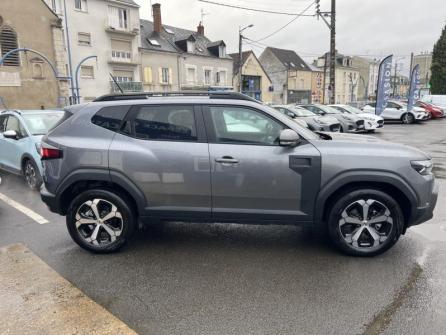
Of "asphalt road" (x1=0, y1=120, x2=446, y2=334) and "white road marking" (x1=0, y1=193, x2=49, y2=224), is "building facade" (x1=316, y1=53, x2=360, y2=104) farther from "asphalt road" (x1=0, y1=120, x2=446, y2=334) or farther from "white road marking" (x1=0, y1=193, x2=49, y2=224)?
"asphalt road" (x1=0, y1=120, x2=446, y2=334)

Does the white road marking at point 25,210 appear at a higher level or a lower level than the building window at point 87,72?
lower

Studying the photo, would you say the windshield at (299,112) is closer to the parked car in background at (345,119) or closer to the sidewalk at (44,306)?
the parked car in background at (345,119)

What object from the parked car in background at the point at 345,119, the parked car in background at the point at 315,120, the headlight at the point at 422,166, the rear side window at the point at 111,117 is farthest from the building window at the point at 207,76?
the headlight at the point at 422,166

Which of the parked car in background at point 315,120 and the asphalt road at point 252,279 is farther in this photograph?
the parked car in background at point 315,120

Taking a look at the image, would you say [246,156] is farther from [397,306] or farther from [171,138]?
[397,306]

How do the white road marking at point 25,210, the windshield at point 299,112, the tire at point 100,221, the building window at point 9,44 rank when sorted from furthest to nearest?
1. the building window at point 9,44
2. the windshield at point 299,112
3. the white road marking at point 25,210
4. the tire at point 100,221

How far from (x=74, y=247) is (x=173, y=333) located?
2.10 m

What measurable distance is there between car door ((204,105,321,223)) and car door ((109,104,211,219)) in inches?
5.2

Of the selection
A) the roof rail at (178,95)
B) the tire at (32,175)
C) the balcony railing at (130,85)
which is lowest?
the tire at (32,175)

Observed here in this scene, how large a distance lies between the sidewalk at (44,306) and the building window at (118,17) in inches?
1263

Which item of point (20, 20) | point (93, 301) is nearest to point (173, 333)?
point (93, 301)

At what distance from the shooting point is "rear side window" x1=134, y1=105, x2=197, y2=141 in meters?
3.76

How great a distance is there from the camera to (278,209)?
3.70m

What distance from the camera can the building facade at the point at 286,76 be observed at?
175 feet
